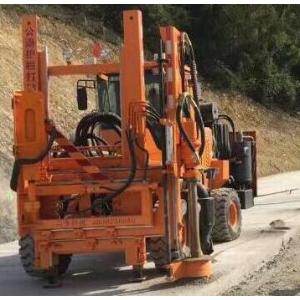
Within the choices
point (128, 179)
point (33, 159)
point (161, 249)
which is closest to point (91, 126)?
point (33, 159)

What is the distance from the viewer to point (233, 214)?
41.4 ft

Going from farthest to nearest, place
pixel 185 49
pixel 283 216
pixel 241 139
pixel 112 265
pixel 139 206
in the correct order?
pixel 283 216, pixel 241 139, pixel 112 265, pixel 185 49, pixel 139 206

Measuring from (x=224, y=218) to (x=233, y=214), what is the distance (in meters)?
0.69

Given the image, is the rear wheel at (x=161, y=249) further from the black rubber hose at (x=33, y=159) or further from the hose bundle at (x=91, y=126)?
the hose bundle at (x=91, y=126)

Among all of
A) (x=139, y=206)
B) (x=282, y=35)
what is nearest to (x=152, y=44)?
(x=282, y=35)

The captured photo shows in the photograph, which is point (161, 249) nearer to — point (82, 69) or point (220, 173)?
point (82, 69)

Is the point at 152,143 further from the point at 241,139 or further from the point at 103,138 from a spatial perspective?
the point at 241,139

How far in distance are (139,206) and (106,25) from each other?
3204cm

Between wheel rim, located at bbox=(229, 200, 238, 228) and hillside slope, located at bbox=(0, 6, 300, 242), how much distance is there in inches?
177

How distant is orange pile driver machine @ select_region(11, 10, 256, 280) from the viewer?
28.1ft

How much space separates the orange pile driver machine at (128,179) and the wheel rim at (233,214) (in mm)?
3248

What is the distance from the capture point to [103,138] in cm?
1080

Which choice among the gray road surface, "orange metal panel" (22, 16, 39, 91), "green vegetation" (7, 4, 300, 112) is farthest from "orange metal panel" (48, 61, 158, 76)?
"green vegetation" (7, 4, 300, 112)

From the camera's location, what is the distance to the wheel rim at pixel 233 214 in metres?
12.4
